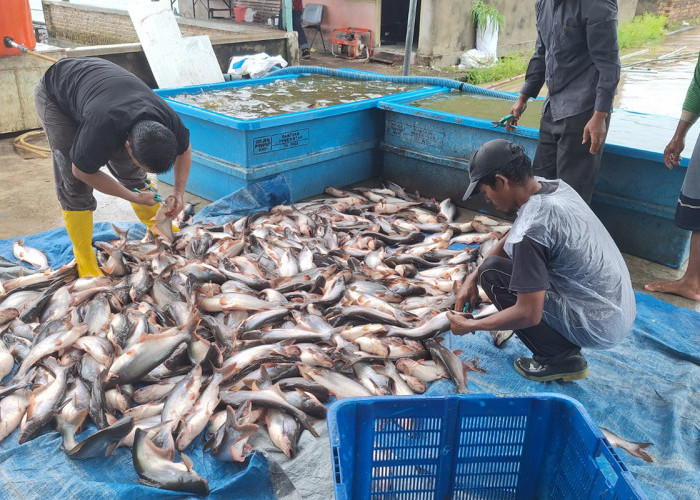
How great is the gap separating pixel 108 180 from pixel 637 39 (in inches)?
759

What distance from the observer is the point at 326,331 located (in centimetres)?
357

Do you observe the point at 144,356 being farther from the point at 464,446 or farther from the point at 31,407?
the point at 464,446

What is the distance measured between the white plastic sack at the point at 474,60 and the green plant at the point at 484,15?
2.12ft

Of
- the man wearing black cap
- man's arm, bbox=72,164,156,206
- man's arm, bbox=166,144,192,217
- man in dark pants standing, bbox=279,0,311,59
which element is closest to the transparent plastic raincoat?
the man wearing black cap

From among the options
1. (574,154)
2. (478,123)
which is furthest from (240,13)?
(574,154)

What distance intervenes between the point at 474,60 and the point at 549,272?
11387mm

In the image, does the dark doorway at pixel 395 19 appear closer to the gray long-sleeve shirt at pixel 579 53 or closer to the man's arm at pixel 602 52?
the gray long-sleeve shirt at pixel 579 53

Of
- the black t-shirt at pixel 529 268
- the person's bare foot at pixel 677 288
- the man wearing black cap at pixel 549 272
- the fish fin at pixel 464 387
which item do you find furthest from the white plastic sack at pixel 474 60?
the black t-shirt at pixel 529 268

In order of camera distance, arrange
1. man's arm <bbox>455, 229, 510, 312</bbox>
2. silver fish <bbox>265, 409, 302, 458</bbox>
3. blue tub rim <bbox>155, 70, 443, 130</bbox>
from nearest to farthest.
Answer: silver fish <bbox>265, 409, 302, 458</bbox>
man's arm <bbox>455, 229, 510, 312</bbox>
blue tub rim <bbox>155, 70, 443, 130</bbox>

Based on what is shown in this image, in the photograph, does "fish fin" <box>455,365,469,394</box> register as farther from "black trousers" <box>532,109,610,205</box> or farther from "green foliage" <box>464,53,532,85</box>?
"green foliage" <box>464,53,532,85</box>

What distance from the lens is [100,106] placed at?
347cm

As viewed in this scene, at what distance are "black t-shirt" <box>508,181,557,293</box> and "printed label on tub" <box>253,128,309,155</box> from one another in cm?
360

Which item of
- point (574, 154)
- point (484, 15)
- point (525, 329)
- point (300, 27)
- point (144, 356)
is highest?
point (484, 15)

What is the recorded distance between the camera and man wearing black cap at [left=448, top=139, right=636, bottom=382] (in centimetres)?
270
